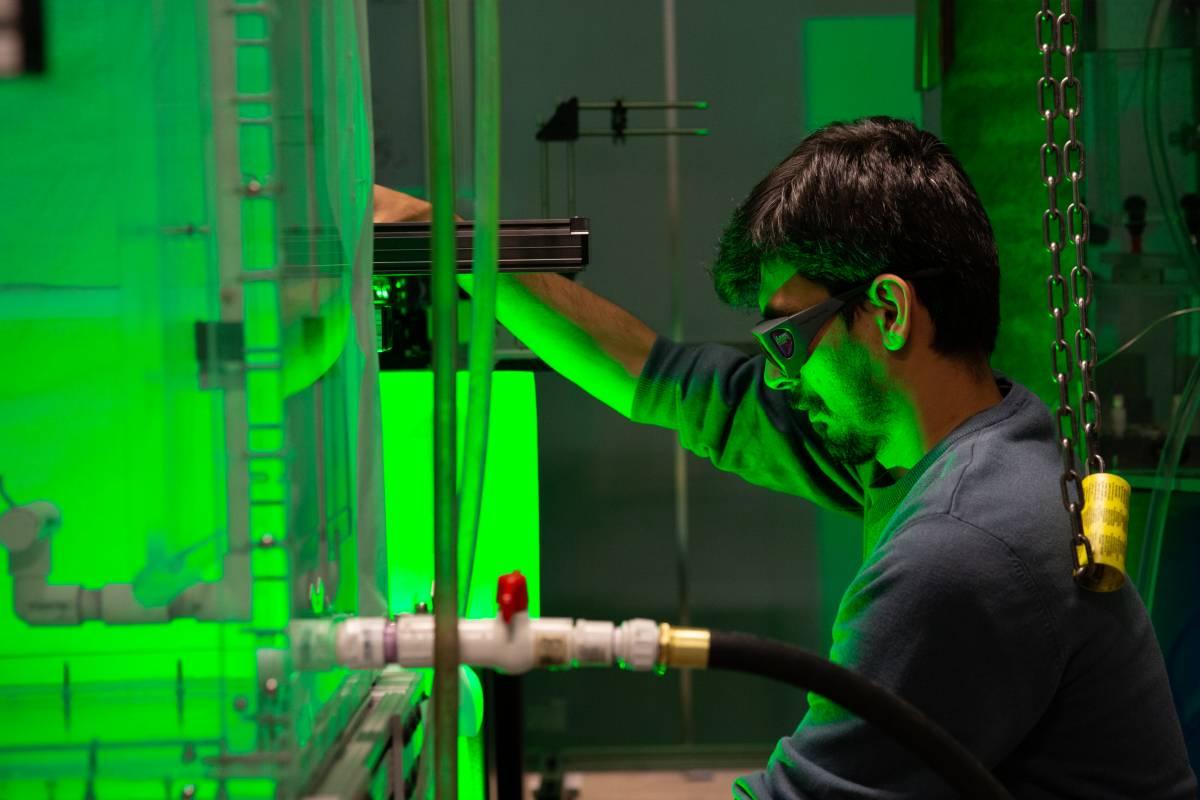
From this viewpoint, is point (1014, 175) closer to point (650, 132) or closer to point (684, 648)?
point (650, 132)

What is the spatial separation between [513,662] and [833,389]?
604mm

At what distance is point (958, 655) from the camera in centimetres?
93

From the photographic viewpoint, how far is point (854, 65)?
269cm

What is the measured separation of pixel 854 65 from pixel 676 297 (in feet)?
2.34

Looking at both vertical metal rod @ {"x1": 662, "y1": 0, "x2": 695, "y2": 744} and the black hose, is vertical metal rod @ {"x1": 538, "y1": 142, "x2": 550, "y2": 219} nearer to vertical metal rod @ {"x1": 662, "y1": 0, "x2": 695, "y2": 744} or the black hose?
vertical metal rod @ {"x1": 662, "y1": 0, "x2": 695, "y2": 744}

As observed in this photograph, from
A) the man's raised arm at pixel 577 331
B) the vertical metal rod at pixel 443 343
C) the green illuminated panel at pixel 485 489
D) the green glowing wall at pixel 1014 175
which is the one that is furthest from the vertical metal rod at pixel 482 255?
the green glowing wall at pixel 1014 175

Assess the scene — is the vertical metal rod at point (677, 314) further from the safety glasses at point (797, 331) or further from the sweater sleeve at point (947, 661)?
the sweater sleeve at point (947, 661)

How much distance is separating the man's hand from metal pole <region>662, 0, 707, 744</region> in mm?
1564

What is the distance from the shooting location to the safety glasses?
1116mm

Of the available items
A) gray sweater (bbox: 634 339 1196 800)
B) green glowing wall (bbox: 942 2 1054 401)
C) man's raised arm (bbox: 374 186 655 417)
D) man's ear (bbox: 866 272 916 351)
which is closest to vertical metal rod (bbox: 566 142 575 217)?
green glowing wall (bbox: 942 2 1054 401)

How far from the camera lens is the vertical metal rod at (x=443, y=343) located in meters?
0.54

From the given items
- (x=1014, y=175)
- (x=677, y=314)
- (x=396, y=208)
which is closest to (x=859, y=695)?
(x=396, y=208)

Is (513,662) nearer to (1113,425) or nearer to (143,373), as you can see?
(143,373)

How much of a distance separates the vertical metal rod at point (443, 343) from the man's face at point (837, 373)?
2.10 feet
